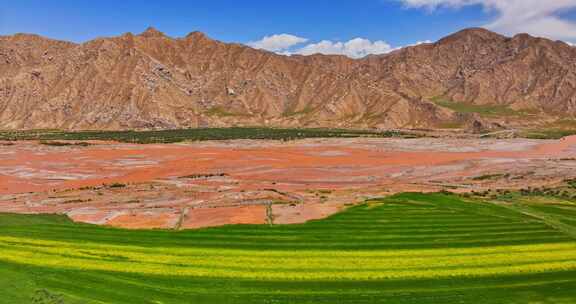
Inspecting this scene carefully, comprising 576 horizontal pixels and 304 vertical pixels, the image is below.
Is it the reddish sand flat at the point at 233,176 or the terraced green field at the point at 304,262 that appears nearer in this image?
the terraced green field at the point at 304,262

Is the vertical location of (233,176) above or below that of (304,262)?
below

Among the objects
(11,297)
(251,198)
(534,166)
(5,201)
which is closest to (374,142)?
(534,166)

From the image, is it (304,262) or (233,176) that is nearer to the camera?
(304,262)

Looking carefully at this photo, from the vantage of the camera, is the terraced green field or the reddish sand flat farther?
the reddish sand flat
